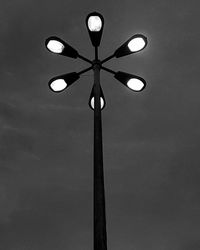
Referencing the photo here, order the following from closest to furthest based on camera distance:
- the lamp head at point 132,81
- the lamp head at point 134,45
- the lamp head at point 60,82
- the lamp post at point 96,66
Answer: the lamp post at point 96,66 < the lamp head at point 134,45 < the lamp head at point 132,81 < the lamp head at point 60,82

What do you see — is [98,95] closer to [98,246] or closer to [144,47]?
[144,47]

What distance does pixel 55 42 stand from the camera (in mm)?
6438

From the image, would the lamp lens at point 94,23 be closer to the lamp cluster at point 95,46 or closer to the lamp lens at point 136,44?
the lamp cluster at point 95,46

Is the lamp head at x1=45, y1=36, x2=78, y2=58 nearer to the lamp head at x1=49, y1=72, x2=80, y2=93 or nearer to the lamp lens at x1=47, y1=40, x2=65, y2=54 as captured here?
the lamp lens at x1=47, y1=40, x2=65, y2=54

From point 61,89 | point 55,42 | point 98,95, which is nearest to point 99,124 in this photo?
point 98,95

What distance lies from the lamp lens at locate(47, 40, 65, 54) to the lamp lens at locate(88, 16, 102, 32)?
52cm

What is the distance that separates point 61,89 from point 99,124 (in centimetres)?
104

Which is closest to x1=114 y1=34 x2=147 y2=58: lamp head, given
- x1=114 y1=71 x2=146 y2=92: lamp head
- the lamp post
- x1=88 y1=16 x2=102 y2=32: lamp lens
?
the lamp post

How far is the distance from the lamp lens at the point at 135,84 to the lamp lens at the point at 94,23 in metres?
0.92

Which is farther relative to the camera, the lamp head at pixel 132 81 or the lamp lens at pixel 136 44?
the lamp head at pixel 132 81

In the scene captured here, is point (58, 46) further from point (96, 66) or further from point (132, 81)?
point (132, 81)

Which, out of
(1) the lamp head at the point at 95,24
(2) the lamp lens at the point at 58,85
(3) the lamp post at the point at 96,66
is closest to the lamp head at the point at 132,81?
(3) the lamp post at the point at 96,66

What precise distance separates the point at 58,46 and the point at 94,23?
0.64 m

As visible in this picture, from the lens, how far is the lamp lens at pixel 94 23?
6.39 metres
